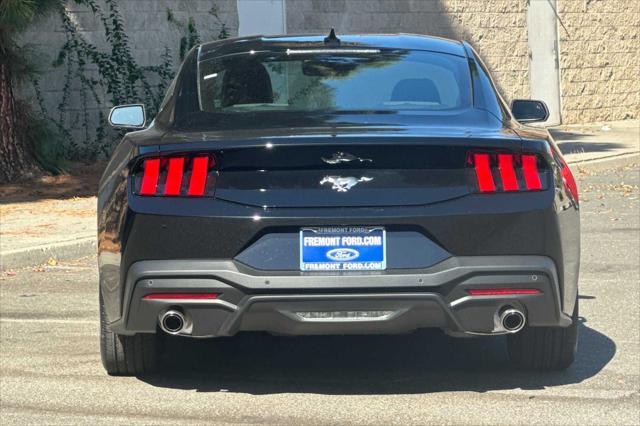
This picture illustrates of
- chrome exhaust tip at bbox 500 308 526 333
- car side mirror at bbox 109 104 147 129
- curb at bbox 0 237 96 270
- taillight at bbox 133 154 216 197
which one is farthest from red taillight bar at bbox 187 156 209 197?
curb at bbox 0 237 96 270

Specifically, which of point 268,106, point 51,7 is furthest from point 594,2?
point 268,106

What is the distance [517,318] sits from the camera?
5660mm

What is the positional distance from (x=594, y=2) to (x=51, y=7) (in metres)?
12.2

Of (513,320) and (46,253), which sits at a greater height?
(513,320)

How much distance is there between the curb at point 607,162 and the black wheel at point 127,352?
10479 millimetres

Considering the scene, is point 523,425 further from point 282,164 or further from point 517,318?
point 282,164

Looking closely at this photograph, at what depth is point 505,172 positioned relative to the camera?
18.3ft

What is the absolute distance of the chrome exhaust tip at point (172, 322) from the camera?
5.61 m

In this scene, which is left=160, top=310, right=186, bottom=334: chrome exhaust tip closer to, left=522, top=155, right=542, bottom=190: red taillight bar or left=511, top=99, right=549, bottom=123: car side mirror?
left=522, top=155, right=542, bottom=190: red taillight bar

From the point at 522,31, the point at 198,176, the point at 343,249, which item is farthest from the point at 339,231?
the point at 522,31

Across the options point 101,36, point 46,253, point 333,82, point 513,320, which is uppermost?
point 333,82

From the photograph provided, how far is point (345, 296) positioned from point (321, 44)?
1.78m

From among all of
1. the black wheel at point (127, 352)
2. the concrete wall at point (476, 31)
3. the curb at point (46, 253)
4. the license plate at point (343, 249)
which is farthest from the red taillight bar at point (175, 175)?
the concrete wall at point (476, 31)

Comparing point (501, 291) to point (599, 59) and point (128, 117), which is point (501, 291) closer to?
point (128, 117)
